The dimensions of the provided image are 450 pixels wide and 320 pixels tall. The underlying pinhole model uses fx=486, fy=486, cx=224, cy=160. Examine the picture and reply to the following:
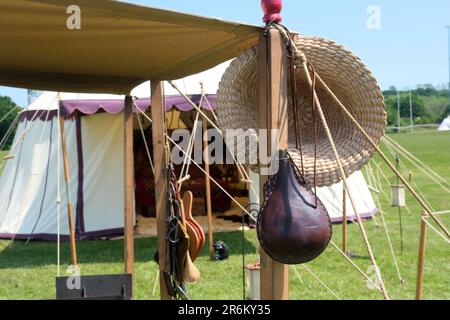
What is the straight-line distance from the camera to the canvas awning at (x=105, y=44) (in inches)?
48.9

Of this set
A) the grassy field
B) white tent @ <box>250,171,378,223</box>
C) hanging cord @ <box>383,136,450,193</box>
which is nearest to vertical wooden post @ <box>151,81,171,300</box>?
hanging cord @ <box>383,136,450,193</box>

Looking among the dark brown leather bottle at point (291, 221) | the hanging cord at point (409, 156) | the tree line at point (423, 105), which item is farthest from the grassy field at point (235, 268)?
the tree line at point (423, 105)

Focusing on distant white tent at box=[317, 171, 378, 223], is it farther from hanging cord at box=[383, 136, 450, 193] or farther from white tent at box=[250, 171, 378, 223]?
hanging cord at box=[383, 136, 450, 193]

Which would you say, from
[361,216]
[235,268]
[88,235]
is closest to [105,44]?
[235,268]

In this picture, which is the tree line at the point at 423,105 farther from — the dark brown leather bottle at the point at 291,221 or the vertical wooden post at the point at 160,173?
the dark brown leather bottle at the point at 291,221

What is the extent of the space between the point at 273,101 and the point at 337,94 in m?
0.35

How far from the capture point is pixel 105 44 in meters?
1.53

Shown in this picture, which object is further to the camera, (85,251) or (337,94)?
(85,251)

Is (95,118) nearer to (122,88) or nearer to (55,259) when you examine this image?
(55,259)

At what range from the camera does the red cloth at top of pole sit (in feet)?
4.34

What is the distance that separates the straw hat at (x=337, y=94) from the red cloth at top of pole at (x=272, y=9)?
0.36 ft

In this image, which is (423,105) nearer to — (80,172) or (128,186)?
(80,172)
